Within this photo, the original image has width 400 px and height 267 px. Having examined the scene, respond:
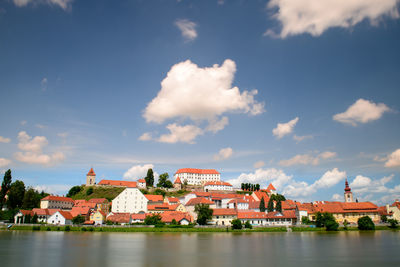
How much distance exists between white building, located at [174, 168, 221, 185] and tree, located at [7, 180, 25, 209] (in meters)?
73.6

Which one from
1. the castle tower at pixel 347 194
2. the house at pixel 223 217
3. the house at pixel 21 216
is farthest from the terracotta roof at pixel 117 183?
the castle tower at pixel 347 194

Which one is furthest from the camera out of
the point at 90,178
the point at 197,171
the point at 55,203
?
the point at 197,171

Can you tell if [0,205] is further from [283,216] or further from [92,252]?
[283,216]

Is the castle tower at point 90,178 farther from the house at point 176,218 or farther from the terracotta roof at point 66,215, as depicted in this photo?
the house at point 176,218

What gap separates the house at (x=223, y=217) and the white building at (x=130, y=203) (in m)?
24.6

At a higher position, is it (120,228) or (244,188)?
(244,188)

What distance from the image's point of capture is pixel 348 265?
939 inches

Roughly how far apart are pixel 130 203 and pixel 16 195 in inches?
1253

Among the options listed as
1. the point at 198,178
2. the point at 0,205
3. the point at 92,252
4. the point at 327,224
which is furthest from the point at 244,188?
the point at 92,252

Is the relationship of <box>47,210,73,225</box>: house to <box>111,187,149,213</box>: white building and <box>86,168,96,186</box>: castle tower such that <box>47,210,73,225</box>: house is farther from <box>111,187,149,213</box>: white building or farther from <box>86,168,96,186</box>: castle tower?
<box>86,168,96,186</box>: castle tower

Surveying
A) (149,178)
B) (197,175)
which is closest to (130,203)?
(149,178)

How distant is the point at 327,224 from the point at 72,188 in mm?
98695

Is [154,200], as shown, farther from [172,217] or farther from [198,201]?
[172,217]

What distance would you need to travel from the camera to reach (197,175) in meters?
155
